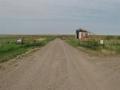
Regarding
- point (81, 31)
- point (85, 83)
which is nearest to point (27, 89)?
point (85, 83)

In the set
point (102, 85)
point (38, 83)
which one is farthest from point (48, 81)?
point (102, 85)

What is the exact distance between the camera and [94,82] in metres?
10.7

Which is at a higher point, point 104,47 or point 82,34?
point 104,47

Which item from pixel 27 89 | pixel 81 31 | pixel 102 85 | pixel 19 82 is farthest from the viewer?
pixel 81 31

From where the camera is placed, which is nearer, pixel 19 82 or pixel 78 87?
pixel 78 87

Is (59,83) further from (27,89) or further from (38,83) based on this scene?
(27,89)

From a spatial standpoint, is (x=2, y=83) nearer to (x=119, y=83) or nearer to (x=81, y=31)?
(x=119, y=83)

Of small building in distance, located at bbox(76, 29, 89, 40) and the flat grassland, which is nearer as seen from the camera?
the flat grassland

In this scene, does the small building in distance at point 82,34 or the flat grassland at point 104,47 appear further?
the small building in distance at point 82,34

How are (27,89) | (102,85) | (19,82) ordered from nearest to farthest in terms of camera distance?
(27,89), (102,85), (19,82)

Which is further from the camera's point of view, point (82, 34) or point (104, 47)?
point (82, 34)

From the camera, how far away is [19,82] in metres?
10.9

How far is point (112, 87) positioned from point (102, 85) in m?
0.42

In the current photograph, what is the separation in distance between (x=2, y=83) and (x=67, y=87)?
266 cm
